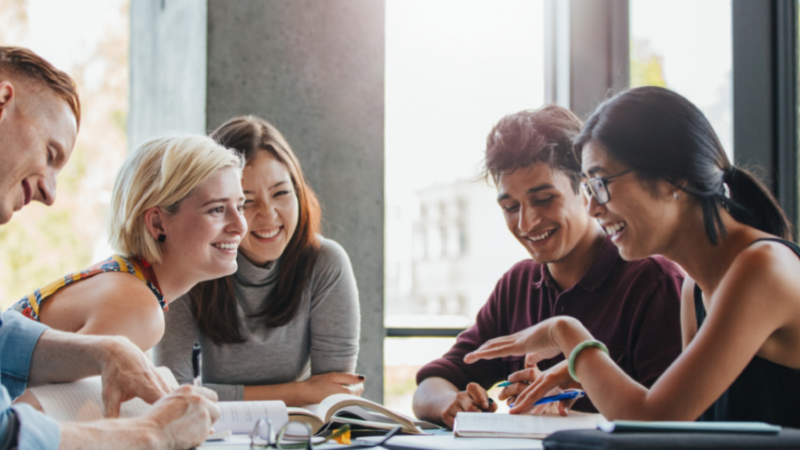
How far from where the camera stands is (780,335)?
118 centimetres

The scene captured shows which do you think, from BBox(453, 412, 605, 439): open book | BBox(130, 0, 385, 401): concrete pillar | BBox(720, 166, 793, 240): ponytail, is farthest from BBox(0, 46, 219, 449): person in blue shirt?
BBox(130, 0, 385, 401): concrete pillar

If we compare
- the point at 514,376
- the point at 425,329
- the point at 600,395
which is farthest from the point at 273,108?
the point at 600,395

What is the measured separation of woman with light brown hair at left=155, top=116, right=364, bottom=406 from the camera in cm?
202

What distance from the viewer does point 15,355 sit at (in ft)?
3.94

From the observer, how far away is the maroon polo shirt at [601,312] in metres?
1.54

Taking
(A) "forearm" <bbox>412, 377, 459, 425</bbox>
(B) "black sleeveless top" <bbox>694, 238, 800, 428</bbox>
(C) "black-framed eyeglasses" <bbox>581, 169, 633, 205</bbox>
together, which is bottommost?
(A) "forearm" <bbox>412, 377, 459, 425</bbox>

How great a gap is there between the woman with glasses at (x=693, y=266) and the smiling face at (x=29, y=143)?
1.10 meters

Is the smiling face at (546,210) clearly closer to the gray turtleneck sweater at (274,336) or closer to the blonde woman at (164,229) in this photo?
the gray turtleneck sweater at (274,336)

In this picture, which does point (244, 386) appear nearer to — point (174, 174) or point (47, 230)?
point (174, 174)

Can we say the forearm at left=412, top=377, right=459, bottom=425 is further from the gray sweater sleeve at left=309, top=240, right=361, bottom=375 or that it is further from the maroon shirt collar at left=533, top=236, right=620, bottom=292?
the maroon shirt collar at left=533, top=236, right=620, bottom=292

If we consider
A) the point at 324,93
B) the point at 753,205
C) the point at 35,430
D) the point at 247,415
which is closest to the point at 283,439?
the point at 247,415

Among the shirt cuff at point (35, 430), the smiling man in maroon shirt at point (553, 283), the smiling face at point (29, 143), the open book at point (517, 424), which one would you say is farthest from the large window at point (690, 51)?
the shirt cuff at point (35, 430)

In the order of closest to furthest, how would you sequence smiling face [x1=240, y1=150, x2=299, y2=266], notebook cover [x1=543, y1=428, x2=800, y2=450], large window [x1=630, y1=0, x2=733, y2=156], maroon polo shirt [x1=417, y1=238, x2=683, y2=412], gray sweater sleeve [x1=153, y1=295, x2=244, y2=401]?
1. notebook cover [x1=543, y1=428, x2=800, y2=450]
2. maroon polo shirt [x1=417, y1=238, x2=683, y2=412]
3. gray sweater sleeve [x1=153, y1=295, x2=244, y2=401]
4. smiling face [x1=240, y1=150, x2=299, y2=266]
5. large window [x1=630, y1=0, x2=733, y2=156]

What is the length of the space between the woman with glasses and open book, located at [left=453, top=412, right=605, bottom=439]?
8 cm
